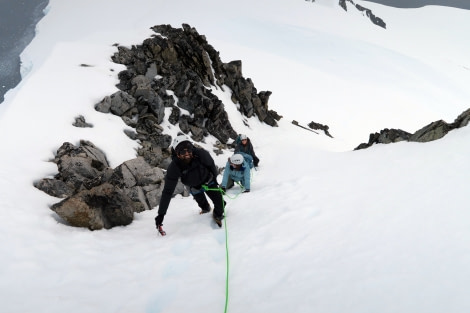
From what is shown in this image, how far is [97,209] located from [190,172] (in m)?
2.40

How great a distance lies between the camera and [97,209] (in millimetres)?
6746

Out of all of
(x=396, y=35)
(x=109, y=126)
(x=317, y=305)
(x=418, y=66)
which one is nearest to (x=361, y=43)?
(x=418, y=66)

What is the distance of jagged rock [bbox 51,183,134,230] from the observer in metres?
6.39

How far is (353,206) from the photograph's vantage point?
20.0 feet

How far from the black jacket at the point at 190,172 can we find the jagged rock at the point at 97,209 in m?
1.34

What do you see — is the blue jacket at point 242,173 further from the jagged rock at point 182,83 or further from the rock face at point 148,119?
the jagged rock at point 182,83

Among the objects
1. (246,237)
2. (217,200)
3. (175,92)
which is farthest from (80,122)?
(246,237)

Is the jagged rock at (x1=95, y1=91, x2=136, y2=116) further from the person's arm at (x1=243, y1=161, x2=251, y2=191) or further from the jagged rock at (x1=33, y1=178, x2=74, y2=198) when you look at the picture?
the person's arm at (x1=243, y1=161, x2=251, y2=191)

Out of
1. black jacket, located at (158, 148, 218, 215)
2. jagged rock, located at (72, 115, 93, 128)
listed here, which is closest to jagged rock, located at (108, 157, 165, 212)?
black jacket, located at (158, 148, 218, 215)

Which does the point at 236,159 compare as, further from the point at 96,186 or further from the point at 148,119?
the point at 148,119

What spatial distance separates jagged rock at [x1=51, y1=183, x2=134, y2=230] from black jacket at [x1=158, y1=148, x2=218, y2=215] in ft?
4.38

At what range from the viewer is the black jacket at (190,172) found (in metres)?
5.90

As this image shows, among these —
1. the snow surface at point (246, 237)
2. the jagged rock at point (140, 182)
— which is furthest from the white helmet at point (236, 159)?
the jagged rock at point (140, 182)

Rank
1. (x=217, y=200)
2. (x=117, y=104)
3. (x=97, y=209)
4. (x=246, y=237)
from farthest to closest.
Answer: (x=117, y=104) < (x=97, y=209) < (x=217, y=200) < (x=246, y=237)
